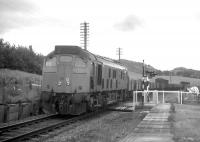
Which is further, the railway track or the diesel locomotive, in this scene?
the diesel locomotive

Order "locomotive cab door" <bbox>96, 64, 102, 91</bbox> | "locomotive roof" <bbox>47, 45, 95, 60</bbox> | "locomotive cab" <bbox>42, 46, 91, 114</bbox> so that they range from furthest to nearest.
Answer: "locomotive cab door" <bbox>96, 64, 102, 91</bbox>, "locomotive roof" <bbox>47, 45, 95, 60</bbox>, "locomotive cab" <bbox>42, 46, 91, 114</bbox>

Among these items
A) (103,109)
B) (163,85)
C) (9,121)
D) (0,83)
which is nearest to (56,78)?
(9,121)

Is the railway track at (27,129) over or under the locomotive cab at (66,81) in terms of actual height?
under

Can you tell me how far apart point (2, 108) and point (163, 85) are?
157ft

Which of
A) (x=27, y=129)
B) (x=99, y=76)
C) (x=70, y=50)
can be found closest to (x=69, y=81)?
(x=70, y=50)

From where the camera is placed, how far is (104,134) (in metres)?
12.8

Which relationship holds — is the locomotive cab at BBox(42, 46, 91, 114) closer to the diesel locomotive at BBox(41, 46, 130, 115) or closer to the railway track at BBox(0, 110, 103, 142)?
the diesel locomotive at BBox(41, 46, 130, 115)

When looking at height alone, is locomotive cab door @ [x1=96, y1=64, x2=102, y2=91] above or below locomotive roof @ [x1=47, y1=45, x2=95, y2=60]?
below

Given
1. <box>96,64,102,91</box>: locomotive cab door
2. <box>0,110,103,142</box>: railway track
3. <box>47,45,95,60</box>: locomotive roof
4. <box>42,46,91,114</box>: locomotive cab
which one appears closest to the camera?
<box>0,110,103,142</box>: railway track

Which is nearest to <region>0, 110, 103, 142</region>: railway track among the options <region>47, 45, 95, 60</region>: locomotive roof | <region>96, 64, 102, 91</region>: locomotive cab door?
<region>96, 64, 102, 91</region>: locomotive cab door

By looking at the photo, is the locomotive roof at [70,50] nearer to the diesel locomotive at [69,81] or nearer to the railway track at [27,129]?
the diesel locomotive at [69,81]

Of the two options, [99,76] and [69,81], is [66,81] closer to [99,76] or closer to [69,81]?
[69,81]

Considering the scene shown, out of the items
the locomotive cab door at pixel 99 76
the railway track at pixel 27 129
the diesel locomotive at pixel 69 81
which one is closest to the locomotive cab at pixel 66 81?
the diesel locomotive at pixel 69 81

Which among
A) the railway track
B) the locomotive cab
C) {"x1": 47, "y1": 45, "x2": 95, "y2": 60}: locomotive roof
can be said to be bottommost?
the railway track
